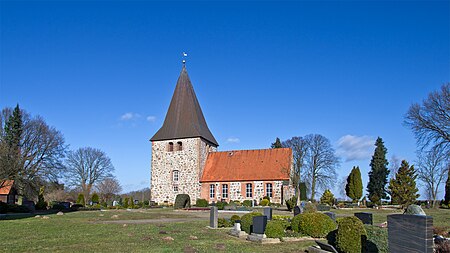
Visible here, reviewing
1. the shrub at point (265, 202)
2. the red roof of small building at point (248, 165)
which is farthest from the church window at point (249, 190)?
the shrub at point (265, 202)

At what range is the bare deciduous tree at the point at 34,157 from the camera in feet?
118

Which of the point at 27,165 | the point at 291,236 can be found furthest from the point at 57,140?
the point at 291,236

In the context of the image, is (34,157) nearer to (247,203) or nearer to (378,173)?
(247,203)

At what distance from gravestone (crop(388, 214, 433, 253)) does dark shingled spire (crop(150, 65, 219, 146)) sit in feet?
119

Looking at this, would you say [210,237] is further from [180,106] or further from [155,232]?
[180,106]

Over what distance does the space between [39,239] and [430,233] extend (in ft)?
37.8

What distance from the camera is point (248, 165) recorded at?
44.0 metres

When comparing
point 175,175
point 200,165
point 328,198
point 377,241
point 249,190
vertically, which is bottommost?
point 328,198

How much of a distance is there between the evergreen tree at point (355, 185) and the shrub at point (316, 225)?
136ft

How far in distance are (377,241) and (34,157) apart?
37.3 metres

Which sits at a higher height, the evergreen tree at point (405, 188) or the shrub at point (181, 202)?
the evergreen tree at point (405, 188)

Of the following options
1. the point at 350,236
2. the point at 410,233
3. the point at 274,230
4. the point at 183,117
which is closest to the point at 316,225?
the point at 274,230

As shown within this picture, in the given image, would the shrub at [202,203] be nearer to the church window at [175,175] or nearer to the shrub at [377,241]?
the church window at [175,175]

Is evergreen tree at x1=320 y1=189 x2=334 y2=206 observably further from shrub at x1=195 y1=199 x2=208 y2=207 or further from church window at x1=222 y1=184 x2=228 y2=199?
shrub at x1=195 y1=199 x2=208 y2=207
